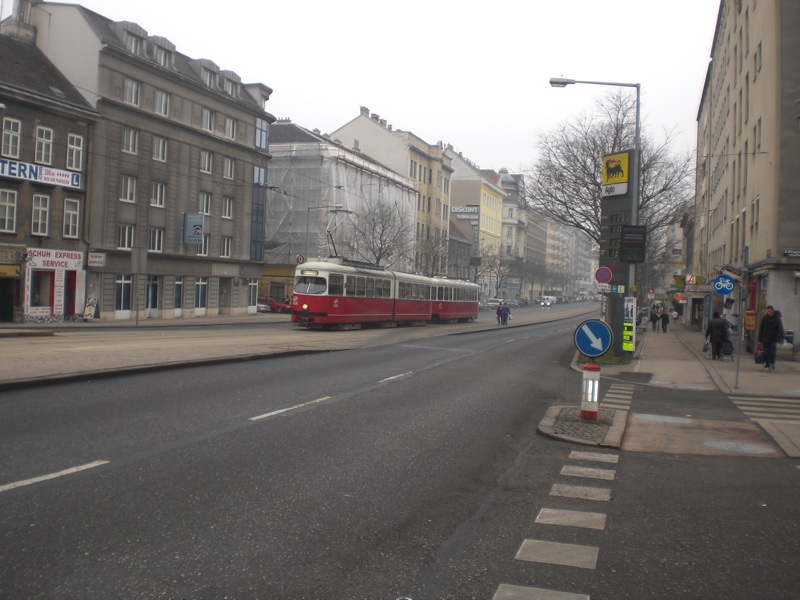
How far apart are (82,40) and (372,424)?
37.1m

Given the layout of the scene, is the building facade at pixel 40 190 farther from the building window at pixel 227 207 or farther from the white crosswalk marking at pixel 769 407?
the white crosswalk marking at pixel 769 407

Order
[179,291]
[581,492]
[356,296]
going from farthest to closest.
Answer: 1. [179,291]
2. [356,296]
3. [581,492]

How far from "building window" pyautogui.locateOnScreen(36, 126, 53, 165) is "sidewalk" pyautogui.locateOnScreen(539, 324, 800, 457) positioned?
27.6 meters

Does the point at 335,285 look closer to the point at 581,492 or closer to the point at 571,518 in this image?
the point at 581,492

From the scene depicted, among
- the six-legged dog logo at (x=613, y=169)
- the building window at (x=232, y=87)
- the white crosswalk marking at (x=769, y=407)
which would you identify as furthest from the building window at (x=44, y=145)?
the white crosswalk marking at (x=769, y=407)

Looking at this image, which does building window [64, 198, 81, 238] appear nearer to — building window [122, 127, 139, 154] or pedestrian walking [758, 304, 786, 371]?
building window [122, 127, 139, 154]

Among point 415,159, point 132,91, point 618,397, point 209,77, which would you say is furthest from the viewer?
point 415,159

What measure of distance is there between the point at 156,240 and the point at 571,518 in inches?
1614

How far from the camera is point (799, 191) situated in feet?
81.7

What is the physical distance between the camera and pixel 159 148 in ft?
143

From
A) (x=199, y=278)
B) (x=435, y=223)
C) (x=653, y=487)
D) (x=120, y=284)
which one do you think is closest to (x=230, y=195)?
(x=199, y=278)

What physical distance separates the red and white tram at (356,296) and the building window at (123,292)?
Result: 12719 millimetres

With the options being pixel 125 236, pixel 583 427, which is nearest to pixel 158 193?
pixel 125 236

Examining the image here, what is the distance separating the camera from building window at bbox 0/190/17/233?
33.7m
